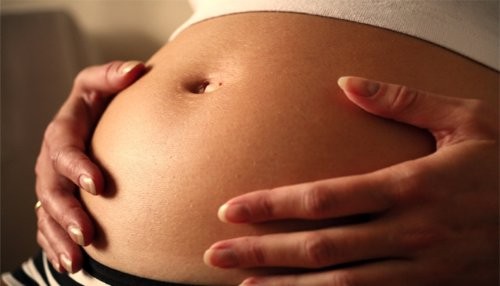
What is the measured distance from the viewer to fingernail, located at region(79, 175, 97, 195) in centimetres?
48

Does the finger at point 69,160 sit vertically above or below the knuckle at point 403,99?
below

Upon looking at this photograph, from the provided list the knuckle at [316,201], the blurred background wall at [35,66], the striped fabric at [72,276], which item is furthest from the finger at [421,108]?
the blurred background wall at [35,66]

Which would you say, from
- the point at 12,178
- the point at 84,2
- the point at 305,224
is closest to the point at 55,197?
the point at 305,224

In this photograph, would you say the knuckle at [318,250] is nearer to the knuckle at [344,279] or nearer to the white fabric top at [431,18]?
the knuckle at [344,279]

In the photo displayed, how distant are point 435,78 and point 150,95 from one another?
341 mm

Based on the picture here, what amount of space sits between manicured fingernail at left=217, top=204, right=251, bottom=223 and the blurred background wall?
1.04 meters

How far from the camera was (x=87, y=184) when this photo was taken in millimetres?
481

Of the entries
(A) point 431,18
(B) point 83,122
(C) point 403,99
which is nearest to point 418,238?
(C) point 403,99

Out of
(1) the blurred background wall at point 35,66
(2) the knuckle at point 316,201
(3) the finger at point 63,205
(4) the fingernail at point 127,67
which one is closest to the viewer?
(2) the knuckle at point 316,201

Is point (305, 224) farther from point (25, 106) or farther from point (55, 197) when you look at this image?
point (25, 106)

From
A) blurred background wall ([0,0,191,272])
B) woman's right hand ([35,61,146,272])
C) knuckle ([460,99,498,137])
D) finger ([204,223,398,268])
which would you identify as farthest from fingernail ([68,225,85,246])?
blurred background wall ([0,0,191,272])

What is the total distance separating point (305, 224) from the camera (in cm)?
41

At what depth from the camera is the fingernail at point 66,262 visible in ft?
1.65

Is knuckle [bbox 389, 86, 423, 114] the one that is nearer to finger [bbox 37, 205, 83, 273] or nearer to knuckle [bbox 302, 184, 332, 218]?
knuckle [bbox 302, 184, 332, 218]
